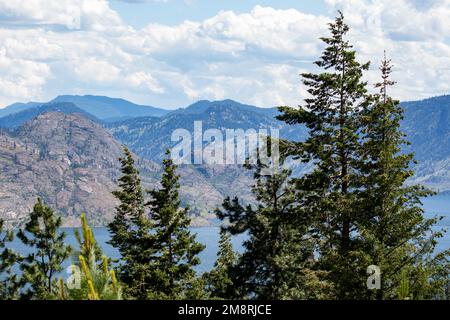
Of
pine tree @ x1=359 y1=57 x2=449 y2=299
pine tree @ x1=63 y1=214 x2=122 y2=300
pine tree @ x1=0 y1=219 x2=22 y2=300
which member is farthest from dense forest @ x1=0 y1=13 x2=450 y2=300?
pine tree @ x1=63 y1=214 x2=122 y2=300

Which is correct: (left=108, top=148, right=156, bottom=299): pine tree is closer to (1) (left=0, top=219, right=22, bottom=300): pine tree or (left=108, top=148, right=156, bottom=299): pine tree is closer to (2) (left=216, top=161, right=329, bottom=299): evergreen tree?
(2) (left=216, top=161, right=329, bottom=299): evergreen tree

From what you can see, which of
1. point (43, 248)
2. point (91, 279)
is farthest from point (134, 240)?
point (91, 279)

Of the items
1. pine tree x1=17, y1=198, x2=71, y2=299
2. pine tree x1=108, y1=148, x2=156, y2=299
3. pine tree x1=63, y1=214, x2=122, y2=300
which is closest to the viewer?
pine tree x1=63, y1=214, x2=122, y2=300

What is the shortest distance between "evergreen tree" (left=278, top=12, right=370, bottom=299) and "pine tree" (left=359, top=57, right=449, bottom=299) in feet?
2.53

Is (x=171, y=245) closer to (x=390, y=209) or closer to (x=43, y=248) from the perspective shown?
(x=43, y=248)

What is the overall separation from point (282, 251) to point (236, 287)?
348 centimetres

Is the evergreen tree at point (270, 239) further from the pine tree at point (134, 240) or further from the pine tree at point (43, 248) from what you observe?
the pine tree at point (43, 248)

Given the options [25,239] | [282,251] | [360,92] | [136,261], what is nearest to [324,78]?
[360,92]

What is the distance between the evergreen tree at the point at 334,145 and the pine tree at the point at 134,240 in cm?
1200

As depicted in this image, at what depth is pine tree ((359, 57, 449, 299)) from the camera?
24500 millimetres

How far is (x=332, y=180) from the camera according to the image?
30.2 metres

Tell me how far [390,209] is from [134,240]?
24110 millimetres

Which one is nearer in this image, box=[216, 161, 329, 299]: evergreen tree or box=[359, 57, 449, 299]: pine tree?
box=[359, 57, 449, 299]: pine tree
